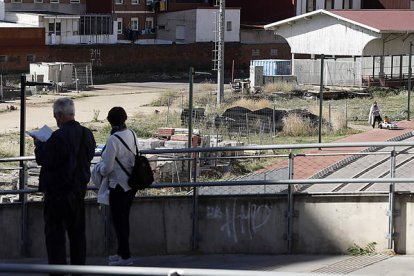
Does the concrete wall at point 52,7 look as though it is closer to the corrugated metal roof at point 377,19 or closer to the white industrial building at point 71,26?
the white industrial building at point 71,26

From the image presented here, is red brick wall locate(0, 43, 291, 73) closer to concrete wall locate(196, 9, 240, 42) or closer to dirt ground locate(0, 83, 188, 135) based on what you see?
concrete wall locate(196, 9, 240, 42)

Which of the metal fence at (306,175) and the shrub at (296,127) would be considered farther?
the shrub at (296,127)

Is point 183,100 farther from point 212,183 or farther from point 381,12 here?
point 212,183

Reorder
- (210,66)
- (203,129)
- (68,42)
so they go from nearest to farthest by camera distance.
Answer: (203,129), (68,42), (210,66)

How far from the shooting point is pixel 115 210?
9.91m

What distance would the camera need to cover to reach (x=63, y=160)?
8.55 meters

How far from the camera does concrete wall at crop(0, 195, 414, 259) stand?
11.0m

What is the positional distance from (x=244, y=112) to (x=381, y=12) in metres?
25.6

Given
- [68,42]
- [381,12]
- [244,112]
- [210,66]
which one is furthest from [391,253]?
[210,66]

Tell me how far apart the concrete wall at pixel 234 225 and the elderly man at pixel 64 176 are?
2.45 meters

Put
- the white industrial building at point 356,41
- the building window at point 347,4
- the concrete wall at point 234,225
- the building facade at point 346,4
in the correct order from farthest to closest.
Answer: the building window at point 347,4
the building facade at point 346,4
the white industrial building at point 356,41
the concrete wall at point 234,225

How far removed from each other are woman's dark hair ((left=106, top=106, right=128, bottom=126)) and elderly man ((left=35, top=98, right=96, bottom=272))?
787 mm

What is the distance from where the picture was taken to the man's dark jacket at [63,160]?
27.9 feet

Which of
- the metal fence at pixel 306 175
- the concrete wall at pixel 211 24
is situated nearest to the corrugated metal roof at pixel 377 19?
the concrete wall at pixel 211 24
